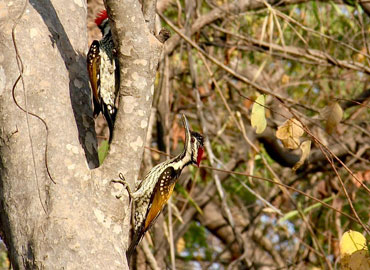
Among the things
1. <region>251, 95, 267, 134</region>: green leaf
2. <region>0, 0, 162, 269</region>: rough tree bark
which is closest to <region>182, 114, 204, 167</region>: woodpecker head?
<region>251, 95, 267, 134</region>: green leaf

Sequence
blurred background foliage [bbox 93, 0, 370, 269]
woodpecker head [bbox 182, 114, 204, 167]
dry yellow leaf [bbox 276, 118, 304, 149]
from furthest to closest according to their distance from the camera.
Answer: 1. blurred background foliage [bbox 93, 0, 370, 269]
2. woodpecker head [bbox 182, 114, 204, 167]
3. dry yellow leaf [bbox 276, 118, 304, 149]

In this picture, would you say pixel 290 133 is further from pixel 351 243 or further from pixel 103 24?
pixel 103 24

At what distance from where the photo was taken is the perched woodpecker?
2.81 meters

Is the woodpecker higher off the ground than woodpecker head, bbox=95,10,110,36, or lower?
lower

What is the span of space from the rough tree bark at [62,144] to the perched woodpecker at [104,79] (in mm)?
272

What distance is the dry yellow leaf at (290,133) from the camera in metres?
2.96

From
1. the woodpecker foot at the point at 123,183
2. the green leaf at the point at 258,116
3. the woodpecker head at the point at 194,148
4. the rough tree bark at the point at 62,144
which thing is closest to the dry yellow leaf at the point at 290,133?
the green leaf at the point at 258,116

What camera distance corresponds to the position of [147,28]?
7.65 ft

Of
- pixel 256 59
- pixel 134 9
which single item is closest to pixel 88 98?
pixel 134 9

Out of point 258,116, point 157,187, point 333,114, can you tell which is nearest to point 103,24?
point 157,187

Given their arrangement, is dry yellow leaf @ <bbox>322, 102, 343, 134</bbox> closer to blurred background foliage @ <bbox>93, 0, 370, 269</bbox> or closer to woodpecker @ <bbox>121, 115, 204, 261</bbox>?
woodpecker @ <bbox>121, 115, 204, 261</bbox>

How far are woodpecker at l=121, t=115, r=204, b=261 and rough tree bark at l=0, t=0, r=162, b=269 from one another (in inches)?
25.7

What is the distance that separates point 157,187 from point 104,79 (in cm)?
52

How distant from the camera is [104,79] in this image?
2939 millimetres
